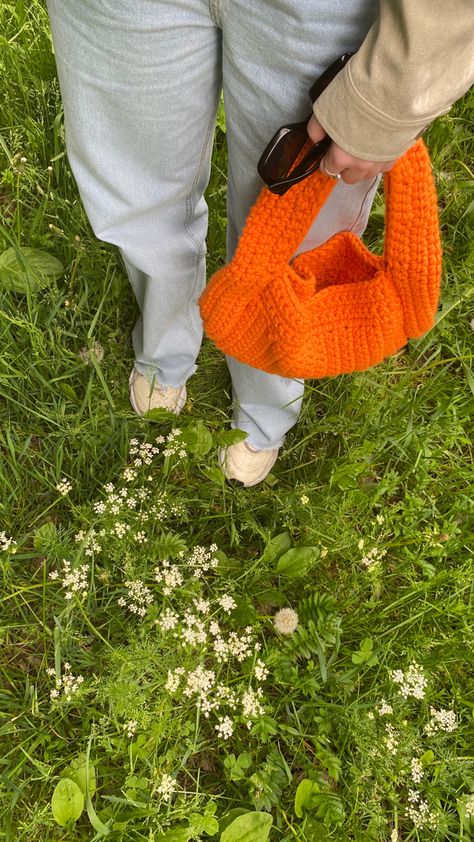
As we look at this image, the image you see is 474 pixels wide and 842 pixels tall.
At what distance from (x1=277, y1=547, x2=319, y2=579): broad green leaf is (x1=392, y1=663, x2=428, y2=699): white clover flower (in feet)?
1.04

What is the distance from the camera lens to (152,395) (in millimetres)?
1698

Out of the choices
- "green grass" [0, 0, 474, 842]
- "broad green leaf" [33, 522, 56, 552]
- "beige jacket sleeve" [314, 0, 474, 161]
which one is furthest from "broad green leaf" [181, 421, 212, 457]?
"beige jacket sleeve" [314, 0, 474, 161]

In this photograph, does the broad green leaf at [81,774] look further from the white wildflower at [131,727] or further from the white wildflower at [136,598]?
the white wildflower at [136,598]

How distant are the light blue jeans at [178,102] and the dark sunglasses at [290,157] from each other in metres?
0.05

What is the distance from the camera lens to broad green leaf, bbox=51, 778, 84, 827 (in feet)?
4.27

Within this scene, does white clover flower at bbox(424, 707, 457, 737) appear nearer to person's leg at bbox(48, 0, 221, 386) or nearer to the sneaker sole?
the sneaker sole

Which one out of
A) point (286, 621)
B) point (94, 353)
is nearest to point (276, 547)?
point (286, 621)

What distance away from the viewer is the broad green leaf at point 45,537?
1438 mm

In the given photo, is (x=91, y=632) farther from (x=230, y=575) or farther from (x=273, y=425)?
(x=273, y=425)

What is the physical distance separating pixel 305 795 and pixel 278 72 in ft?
4.80

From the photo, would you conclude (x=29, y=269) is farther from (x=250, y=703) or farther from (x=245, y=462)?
(x=250, y=703)

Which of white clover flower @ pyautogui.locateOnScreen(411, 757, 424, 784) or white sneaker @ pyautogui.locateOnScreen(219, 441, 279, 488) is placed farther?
white sneaker @ pyautogui.locateOnScreen(219, 441, 279, 488)

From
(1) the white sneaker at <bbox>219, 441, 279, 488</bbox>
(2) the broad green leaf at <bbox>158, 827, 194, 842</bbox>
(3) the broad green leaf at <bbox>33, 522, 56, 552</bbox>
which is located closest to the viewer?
(2) the broad green leaf at <bbox>158, 827, 194, 842</bbox>

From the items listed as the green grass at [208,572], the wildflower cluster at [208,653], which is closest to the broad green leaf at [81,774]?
the green grass at [208,572]
